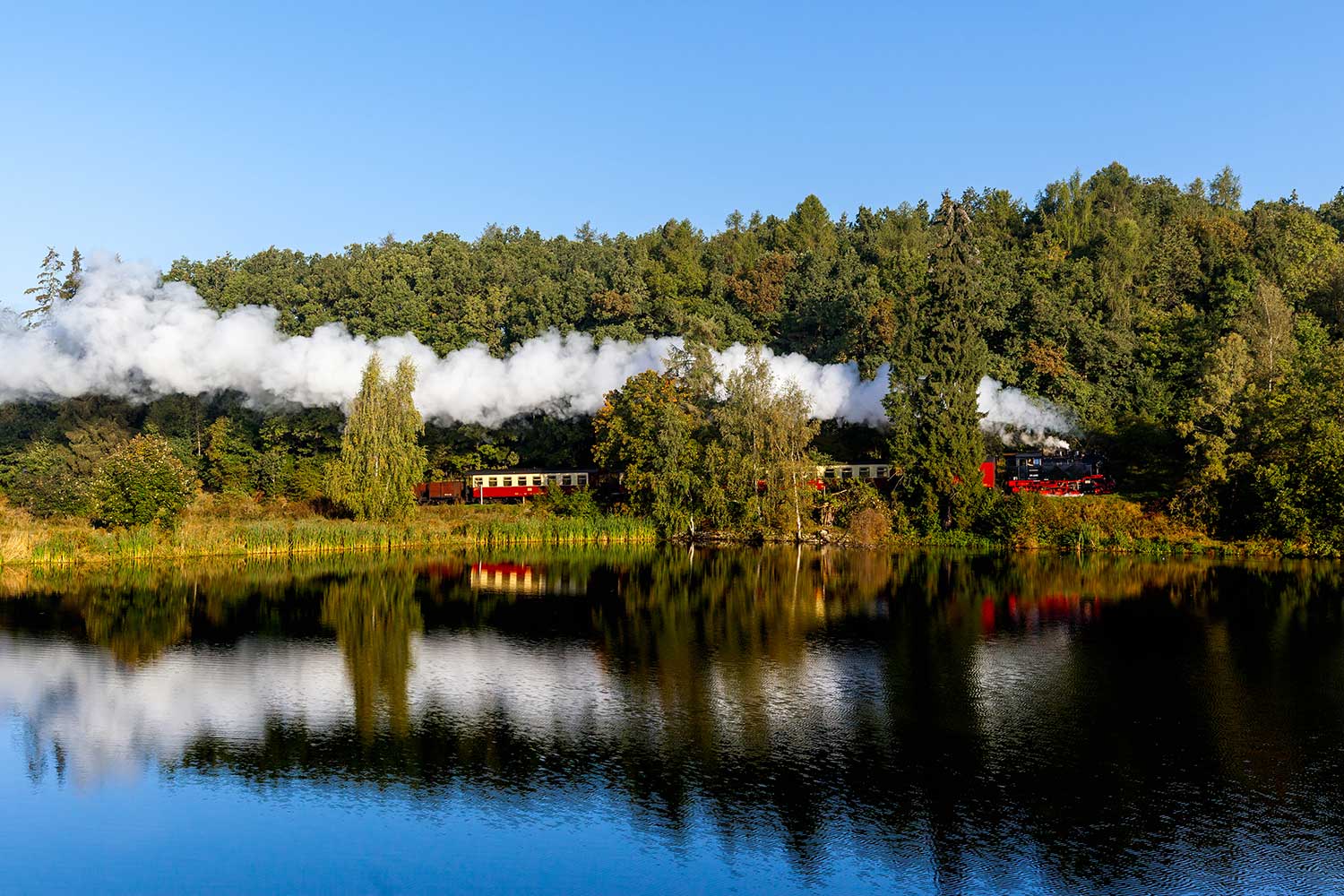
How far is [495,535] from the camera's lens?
80.5m

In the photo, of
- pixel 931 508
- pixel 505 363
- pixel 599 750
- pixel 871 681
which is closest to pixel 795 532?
pixel 931 508

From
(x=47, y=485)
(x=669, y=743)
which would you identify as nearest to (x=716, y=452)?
(x=47, y=485)

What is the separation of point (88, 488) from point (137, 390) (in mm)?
19557

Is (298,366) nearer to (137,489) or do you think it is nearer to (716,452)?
(137,489)

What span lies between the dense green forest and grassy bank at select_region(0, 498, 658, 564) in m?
11.4

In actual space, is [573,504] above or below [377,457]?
below

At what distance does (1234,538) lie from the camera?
75.1m

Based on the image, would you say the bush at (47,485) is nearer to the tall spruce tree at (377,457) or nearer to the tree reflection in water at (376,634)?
the tall spruce tree at (377,457)

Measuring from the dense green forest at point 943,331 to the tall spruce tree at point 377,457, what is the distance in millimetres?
14161

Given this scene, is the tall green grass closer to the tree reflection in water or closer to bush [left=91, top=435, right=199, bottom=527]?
bush [left=91, top=435, right=199, bottom=527]

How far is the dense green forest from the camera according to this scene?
76125mm

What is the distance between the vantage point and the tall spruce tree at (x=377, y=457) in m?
76.3

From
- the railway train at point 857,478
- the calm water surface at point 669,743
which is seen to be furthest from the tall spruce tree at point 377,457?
the calm water surface at point 669,743

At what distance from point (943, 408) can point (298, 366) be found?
4622cm
